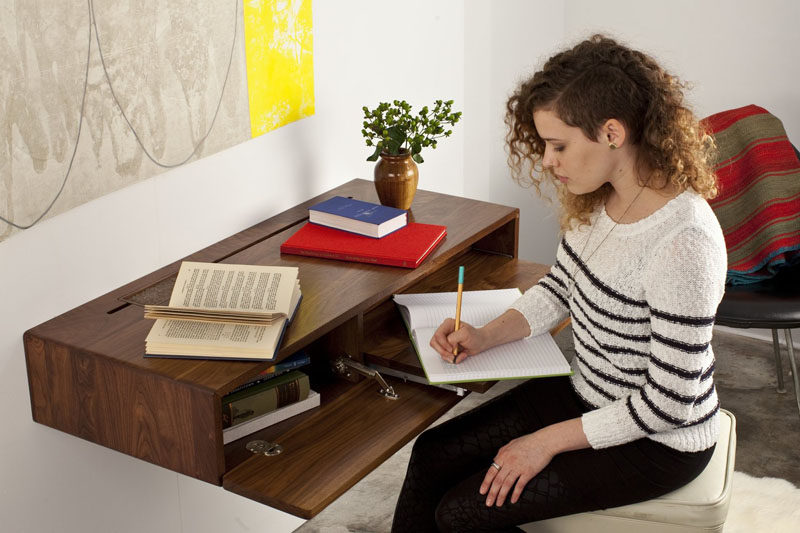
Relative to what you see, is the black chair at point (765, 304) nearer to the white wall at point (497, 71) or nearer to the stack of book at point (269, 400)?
the white wall at point (497, 71)

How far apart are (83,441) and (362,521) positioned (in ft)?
3.10

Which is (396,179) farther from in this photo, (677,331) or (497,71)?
(497,71)

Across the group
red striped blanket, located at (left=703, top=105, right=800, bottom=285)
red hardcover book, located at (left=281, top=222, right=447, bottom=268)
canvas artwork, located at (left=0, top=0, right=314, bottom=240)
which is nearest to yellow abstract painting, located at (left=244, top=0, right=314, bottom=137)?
canvas artwork, located at (left=0, top=0, right=314, bottom=240)

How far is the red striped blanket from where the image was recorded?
3.00m

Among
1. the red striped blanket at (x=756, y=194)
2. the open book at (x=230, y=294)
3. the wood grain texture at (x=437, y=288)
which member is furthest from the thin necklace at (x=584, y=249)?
the red striped blanket at (x=756, y=194)

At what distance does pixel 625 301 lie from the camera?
178 centimetres

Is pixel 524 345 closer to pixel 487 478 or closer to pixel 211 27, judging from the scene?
pixel 487 478

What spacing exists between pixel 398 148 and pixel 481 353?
2.10ft

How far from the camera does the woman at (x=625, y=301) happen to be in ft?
5.59

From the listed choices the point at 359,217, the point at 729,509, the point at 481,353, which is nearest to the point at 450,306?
the point at 481,353

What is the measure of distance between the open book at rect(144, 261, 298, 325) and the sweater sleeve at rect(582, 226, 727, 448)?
0.64 meters

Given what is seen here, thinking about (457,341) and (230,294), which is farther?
(457,341)

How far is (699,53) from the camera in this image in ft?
11.5

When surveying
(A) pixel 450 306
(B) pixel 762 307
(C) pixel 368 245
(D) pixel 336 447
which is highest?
(C) pixel 368 245
